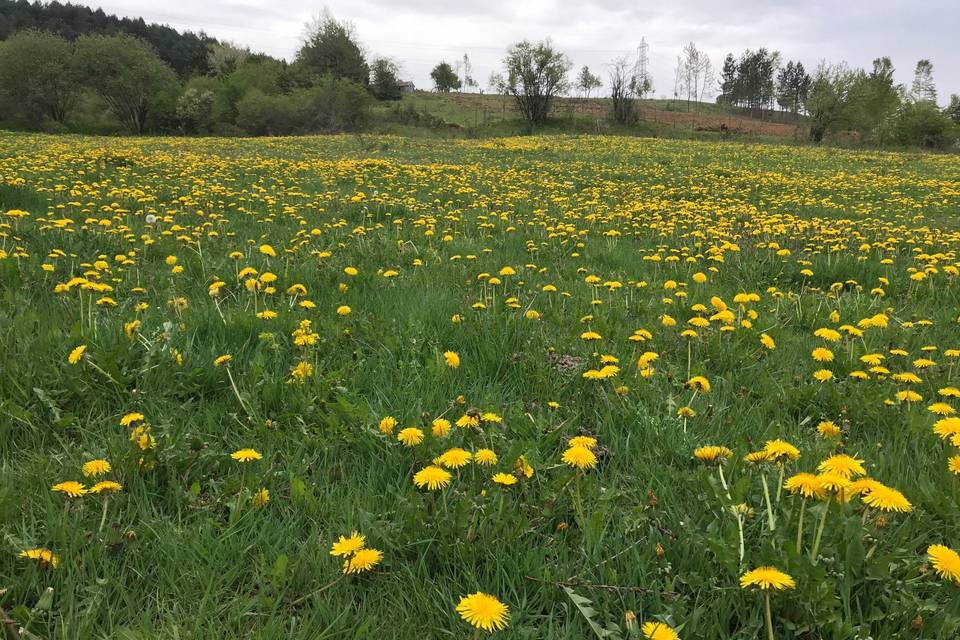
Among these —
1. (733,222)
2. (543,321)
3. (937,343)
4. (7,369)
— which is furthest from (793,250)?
(7,369)

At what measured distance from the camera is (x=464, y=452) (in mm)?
1837

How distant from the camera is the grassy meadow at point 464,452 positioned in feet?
4.77

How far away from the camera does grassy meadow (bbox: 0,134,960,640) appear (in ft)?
4.77

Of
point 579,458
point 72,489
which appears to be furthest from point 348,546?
point 72,489

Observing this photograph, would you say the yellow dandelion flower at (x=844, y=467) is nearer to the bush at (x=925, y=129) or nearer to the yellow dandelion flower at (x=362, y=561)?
the yellow dandelion flower at (x=362, y=561)

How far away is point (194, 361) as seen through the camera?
109 inches

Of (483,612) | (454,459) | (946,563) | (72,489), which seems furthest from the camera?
(454,459)

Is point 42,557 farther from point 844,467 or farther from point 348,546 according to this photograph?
point 844,467

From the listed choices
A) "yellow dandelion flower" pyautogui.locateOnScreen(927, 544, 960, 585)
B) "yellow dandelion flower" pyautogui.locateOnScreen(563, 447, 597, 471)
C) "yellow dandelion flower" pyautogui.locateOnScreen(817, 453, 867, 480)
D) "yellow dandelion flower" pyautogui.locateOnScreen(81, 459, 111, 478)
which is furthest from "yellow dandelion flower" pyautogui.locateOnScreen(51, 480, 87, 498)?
"yellow dandelion flower" pyautogui.locateOnScreen(927, 544, 960, 585)

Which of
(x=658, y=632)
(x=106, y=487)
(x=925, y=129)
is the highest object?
(x=925, y=129)

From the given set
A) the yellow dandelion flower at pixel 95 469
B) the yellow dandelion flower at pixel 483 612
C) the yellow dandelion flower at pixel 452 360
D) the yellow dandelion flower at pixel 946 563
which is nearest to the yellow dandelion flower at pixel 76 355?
the yellow dandelion flower at pixel 95 469

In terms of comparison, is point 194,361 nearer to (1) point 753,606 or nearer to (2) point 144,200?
(1) point 753,606

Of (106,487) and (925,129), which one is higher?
(925,129)

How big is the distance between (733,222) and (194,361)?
722 cm
